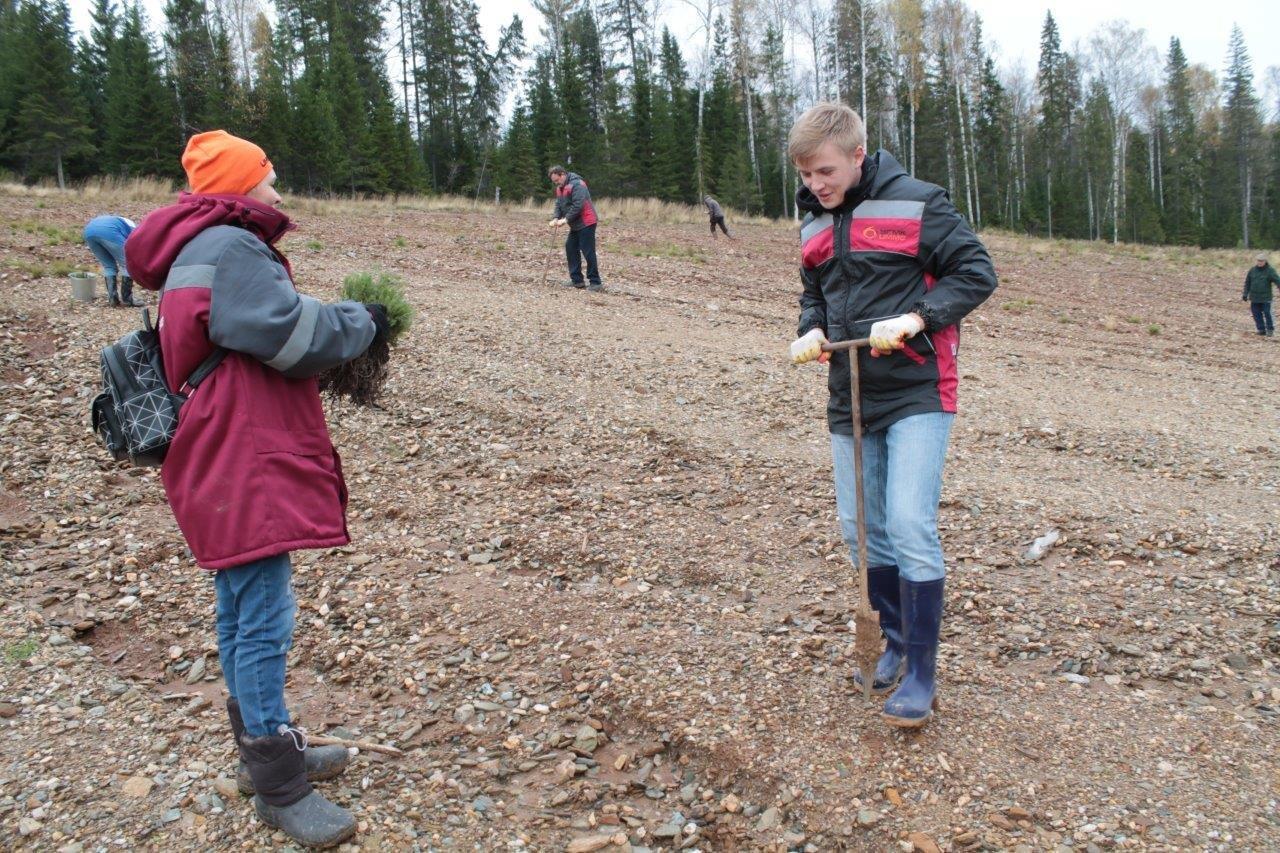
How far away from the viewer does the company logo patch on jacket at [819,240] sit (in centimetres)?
298

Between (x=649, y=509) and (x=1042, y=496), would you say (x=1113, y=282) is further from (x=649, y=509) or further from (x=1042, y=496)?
(x=649, y=509)

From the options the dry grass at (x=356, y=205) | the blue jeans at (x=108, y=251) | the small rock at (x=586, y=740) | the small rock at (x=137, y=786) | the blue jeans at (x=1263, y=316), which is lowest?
the small rock at (x=586, y=740)

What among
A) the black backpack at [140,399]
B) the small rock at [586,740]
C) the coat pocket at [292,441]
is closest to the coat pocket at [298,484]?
the coat pocket at [292,441]

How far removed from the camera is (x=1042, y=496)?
5344mm

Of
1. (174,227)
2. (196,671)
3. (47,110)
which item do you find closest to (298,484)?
(174,227)

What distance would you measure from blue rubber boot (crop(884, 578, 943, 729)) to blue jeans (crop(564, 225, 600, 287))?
1006 centimetres

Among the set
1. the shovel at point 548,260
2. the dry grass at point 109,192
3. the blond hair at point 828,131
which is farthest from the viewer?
the dry grass at point 109,192

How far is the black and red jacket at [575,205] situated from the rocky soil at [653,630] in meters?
4.37

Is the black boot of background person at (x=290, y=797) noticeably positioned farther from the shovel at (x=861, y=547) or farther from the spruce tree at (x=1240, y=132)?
the spruce tree at (x=1240, y=132)

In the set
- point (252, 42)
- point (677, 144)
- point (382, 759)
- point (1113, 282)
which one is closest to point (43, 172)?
point (252, 42)

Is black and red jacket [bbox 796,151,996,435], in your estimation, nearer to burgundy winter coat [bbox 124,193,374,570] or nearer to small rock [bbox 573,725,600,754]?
small rock [bbox 573,725,600,754]

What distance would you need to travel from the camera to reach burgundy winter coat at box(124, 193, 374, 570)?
2352 millimetres

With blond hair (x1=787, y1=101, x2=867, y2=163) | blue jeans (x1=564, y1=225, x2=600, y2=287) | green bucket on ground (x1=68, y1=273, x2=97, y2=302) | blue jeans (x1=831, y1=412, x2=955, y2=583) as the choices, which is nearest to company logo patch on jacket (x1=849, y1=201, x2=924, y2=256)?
blond hair (x1=787, y1=101, x2=867, y2=163)

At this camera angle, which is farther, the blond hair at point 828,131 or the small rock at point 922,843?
the blond hair at point 828,131
